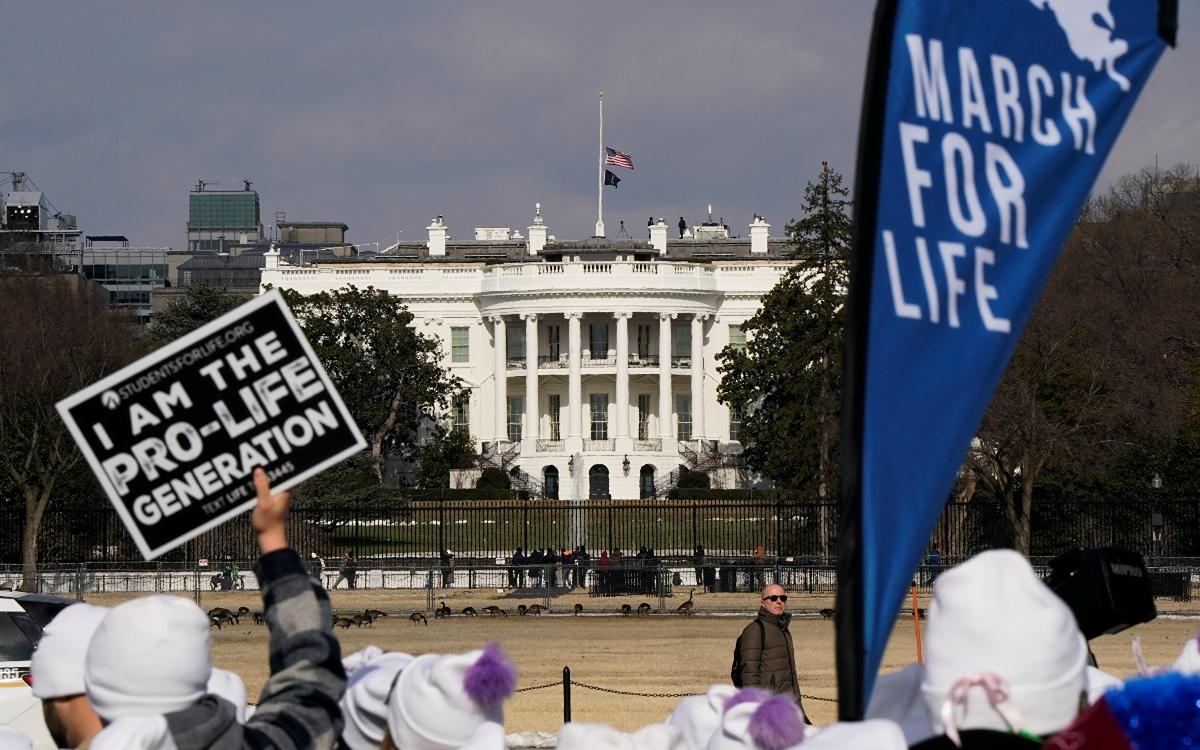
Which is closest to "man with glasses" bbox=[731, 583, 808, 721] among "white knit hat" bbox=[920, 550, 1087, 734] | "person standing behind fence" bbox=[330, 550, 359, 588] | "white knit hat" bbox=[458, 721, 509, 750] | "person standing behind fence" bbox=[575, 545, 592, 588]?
"white knit hat" bbox=[458, 721, 509, 750]

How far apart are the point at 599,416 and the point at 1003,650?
95891 millimetres

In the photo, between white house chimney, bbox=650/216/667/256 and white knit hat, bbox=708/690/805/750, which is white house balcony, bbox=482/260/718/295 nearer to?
white house chimney, bbox=650/216/667/256

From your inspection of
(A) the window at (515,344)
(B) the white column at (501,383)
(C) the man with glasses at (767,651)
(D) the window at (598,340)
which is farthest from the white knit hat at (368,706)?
(A) the window at (515,344)

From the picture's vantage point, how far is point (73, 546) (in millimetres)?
46531

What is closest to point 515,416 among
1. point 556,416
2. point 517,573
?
point 556,416

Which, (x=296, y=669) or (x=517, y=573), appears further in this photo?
(x=517, y=573)

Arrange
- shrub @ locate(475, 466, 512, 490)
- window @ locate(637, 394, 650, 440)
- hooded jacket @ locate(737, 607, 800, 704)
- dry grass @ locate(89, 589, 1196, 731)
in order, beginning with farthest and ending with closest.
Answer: window @ locate(637, 394, 650, 440) → shrub @ locate(475, 466, 512, 490) → dry grass @ locate(89, 589, 1196, 731) → hooded jacket @ locate(737, 607, 800, 704)

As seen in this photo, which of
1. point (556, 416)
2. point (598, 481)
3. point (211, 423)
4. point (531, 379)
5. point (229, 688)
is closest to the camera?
point (211, 423)

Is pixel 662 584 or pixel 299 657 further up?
pixel 299 657

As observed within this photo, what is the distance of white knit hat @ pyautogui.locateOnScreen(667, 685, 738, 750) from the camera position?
461cm

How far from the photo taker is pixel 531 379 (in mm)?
97375

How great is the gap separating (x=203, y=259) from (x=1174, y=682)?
147m

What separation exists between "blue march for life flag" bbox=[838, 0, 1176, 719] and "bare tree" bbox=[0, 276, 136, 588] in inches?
1669

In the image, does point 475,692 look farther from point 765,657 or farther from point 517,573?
point 517,573
